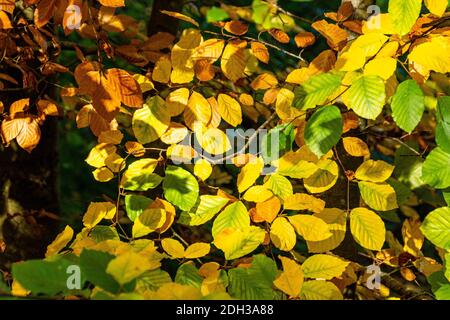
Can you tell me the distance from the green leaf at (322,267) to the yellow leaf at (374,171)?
42 cm

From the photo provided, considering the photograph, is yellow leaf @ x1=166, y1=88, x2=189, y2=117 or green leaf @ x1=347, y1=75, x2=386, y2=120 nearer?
green leaf @ x1=347, y1=75, x2=386, y2=120

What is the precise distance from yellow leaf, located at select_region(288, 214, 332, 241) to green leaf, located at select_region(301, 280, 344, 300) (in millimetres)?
259

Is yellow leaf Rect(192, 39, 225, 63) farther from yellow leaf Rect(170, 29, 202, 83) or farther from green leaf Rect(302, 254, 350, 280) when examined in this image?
green leaf Rect(302, 254, 350, 280)

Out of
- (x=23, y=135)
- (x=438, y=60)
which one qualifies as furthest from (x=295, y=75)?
(x=23, y=135)

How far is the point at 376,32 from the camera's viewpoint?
1956 mm

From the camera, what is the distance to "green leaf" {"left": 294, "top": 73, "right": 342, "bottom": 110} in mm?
1869

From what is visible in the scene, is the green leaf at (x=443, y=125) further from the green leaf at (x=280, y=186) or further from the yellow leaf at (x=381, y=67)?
the green leaf at (x=280, y=186)

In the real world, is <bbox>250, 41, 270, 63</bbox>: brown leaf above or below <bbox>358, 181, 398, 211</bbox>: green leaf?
above

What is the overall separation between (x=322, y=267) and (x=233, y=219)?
35cm

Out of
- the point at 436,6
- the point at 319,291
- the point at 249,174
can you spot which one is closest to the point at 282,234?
the point at 249,174

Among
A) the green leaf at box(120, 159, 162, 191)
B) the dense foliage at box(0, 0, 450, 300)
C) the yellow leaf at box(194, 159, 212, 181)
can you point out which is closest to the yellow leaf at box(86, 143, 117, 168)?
the dense foliage at box(0, 0, 450, 300)

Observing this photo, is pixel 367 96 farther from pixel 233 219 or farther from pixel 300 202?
pixel 233 219

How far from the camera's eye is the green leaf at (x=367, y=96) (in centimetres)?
181
